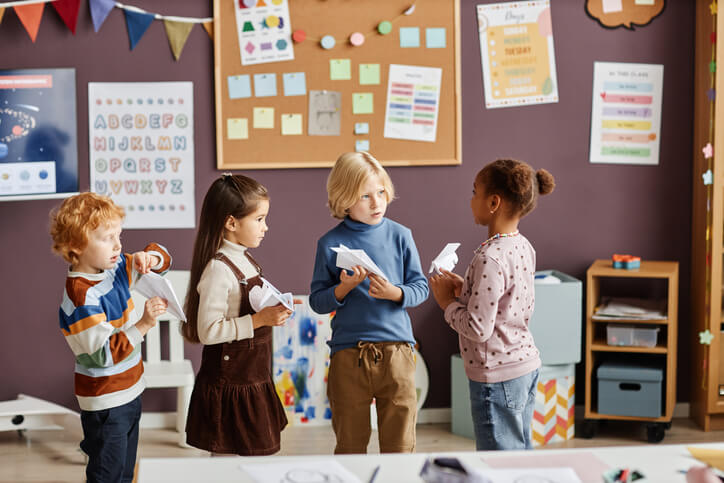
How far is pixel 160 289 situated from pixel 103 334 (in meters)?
0.18

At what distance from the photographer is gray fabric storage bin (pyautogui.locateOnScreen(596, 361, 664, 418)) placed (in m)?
3.00

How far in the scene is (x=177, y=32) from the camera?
312cm

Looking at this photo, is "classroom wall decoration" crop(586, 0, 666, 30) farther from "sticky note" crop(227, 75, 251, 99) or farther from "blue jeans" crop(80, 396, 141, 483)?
"blue jeans" crop(80, 396, 141, 483)

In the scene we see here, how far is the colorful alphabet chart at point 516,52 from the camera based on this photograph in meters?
3.18

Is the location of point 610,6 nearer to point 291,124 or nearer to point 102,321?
point 291,124

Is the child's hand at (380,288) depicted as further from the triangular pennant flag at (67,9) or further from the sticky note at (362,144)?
the triangular pennant flag at (67,9)

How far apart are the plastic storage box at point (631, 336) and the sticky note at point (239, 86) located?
1746mm

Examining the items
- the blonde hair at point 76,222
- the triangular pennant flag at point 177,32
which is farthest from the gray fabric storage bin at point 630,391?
the triangular pennant flag at point 177,32

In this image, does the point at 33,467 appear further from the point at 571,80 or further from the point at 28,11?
the point at 571,80

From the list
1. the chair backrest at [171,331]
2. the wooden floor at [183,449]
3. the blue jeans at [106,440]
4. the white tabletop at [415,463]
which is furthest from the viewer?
the chair backrest at [171,331]

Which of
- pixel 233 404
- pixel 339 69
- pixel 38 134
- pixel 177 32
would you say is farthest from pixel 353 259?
pixel 38 134

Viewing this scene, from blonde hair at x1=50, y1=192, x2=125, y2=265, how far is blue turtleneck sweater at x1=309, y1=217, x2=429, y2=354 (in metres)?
0.58

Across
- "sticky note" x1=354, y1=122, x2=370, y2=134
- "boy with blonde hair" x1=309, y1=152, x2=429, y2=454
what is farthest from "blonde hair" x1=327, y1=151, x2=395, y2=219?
"sticky note" x1=354, y1=122, x2=370, y2=134

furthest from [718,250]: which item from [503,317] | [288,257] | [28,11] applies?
[28,11]
